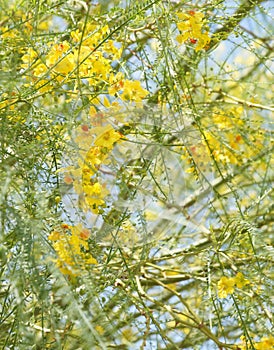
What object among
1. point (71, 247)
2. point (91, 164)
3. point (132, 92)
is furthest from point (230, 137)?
point (71, 247)

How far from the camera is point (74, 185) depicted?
971 mm

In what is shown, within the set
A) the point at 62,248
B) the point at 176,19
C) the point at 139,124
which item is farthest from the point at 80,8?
the point at 62,248

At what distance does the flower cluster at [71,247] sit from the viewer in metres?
0.86

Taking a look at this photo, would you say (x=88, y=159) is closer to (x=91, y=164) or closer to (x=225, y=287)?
(x=91, y=164)

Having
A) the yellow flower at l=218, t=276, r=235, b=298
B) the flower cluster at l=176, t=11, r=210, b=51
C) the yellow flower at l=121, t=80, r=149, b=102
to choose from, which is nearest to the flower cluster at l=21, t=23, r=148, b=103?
the yellow flower at l=121, t=80, r=149, b=102

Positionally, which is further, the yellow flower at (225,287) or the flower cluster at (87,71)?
the yellow flower at (225,287)

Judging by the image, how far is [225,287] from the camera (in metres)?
1.25

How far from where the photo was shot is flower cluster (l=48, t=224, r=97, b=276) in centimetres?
86

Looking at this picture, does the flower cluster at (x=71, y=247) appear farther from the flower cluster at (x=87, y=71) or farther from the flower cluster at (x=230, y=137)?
the flower cluster at (x=230, y=137)

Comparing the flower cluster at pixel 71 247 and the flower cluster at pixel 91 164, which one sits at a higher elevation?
the flower cluster at pixel 91 164

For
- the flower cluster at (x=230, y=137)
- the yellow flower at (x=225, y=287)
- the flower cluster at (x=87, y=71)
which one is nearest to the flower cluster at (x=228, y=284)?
the yellow flower at (x=225, y=287)

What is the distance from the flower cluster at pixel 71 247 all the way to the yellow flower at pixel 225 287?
0.97 feet

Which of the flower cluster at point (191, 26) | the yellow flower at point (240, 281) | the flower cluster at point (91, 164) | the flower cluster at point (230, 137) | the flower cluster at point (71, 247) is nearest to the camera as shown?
the flower cluster at point (71, 247)

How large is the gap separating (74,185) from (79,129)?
0.07 metres
